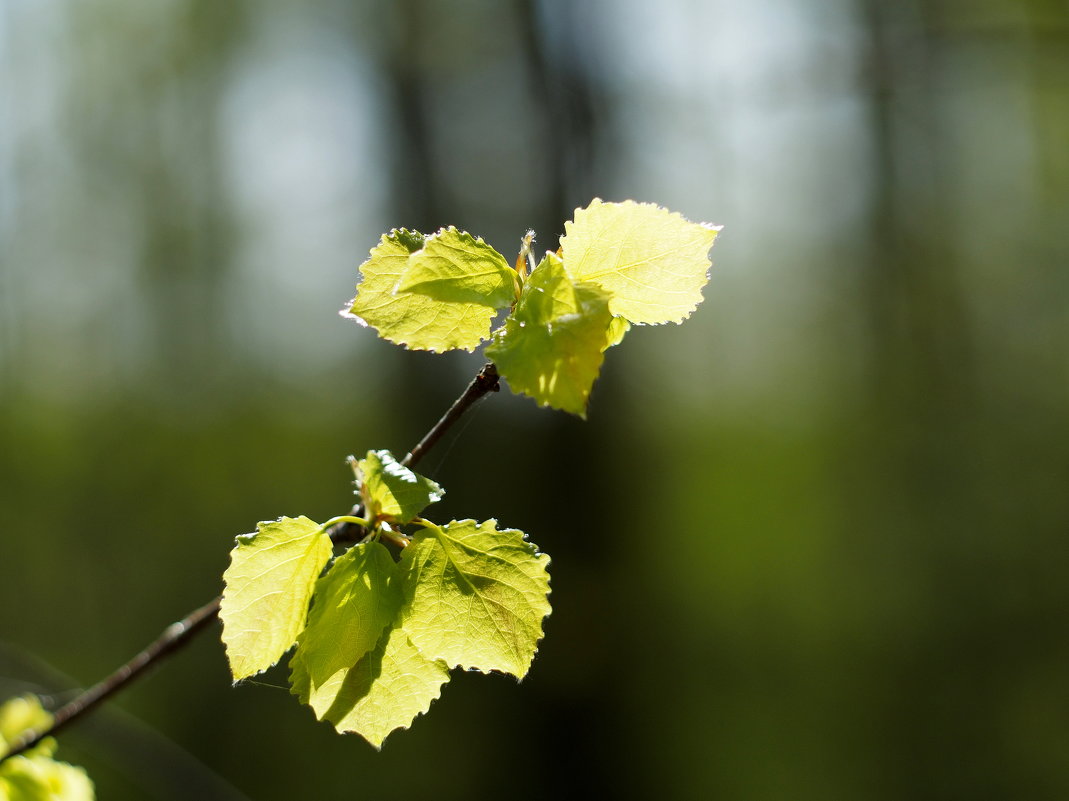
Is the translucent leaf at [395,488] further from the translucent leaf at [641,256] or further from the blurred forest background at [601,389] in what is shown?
the blurred forest background at [601,389]

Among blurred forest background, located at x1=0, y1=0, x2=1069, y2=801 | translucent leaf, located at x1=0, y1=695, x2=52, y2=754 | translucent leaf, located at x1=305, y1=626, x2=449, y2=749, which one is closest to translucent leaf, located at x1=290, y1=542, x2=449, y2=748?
translucent leaf, located at x1=305, y1=626, x2=449, y2=749

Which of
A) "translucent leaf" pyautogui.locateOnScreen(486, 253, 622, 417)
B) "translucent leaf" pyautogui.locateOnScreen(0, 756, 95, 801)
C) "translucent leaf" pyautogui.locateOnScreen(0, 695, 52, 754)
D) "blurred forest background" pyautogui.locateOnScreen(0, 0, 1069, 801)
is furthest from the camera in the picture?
"blurred forest background" pyautogui.locateOnScreen(0, 0, 1069, 801)

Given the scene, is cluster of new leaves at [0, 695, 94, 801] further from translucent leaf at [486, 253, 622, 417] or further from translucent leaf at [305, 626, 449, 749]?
translucent leaf at [486, 253, 622, 417]

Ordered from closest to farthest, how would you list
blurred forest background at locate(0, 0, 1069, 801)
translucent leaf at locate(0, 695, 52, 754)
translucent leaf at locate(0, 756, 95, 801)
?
translucent leaf at locate(0, 756, 95, 801), translucent leaf at locate(0, 695, 52, 754), blurred forest background at locate(0, 0, 1069, 801)

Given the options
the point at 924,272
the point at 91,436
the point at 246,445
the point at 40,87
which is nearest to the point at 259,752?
the point at 246,445

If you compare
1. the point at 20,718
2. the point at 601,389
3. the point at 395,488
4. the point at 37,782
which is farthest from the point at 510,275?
the point at 601,389

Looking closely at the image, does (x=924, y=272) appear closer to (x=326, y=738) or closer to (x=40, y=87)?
(x=326, y=738)

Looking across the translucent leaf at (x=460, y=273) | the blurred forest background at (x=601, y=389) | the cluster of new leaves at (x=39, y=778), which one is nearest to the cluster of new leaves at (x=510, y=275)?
the translucent leaf at (x=460, y=273)
